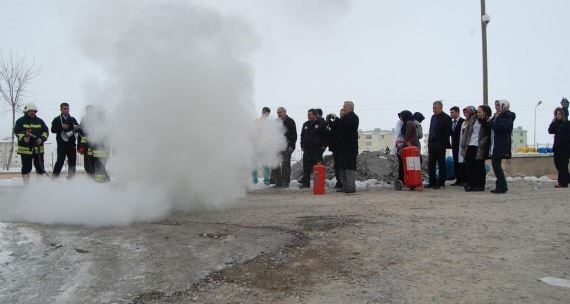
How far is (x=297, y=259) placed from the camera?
13.0 feet

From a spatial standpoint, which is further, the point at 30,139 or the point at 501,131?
the point at 30,139

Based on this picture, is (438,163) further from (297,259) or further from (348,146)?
(297,259)

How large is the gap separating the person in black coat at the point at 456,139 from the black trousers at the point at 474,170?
101 cm

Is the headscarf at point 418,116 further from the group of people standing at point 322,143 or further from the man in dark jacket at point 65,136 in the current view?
the man in dark jacket at point 65,136

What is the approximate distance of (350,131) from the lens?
9281 millimetres

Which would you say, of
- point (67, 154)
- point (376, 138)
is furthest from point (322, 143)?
point (376, 138)

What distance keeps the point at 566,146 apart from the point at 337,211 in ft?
20.7

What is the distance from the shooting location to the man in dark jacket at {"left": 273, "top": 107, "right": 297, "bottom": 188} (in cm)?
1100

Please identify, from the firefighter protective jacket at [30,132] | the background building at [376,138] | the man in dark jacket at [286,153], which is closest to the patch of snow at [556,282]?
the man in dark jacket at [286,153]

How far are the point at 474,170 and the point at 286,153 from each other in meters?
4.10

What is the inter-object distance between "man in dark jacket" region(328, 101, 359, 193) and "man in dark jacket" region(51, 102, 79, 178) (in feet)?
17.5

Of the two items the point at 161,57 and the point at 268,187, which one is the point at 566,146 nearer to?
the point at 268,187

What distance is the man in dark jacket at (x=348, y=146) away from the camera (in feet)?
30.2

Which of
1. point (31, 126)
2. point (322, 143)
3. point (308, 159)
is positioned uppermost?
point (31, 126)
